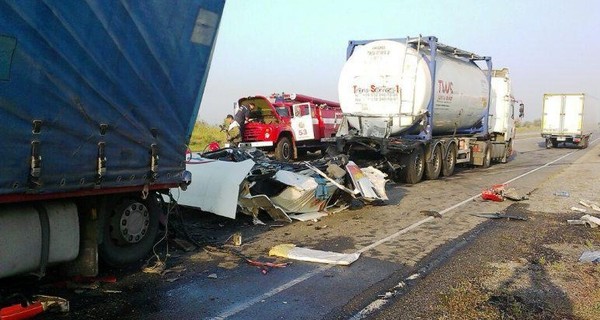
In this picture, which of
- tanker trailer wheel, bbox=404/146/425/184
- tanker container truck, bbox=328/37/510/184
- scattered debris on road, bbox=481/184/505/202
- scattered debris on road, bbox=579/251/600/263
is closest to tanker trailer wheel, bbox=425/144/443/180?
tanker container truck, bbox=328/37/510/184

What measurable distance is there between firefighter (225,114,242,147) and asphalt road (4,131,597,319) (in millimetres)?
8080

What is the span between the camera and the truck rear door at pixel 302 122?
→ 1880cm

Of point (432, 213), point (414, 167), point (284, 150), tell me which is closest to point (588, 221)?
point (432, 213)

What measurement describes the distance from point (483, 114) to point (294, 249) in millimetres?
13898

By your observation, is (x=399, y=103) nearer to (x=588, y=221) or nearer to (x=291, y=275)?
(x=588, y=221)

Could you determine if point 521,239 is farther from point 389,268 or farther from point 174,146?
point 174,146

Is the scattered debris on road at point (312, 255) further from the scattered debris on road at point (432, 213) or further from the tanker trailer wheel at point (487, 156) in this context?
the tanker trailer wheel at point (487, 156)

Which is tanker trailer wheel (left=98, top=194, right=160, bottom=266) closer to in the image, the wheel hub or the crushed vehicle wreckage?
the wheel hub

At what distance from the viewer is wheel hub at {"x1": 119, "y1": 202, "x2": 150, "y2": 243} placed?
5.37m

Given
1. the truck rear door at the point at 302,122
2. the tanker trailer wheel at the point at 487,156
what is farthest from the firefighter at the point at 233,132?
the tanker trailer wheel at the point at 487,156

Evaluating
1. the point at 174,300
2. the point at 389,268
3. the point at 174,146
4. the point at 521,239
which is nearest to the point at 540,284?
the point at 389,268

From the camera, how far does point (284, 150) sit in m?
18.5

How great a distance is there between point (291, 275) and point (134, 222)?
176 cm

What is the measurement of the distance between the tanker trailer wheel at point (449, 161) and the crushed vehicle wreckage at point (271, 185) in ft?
20.7
